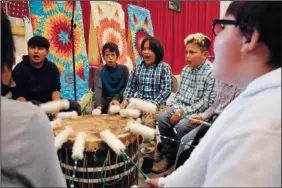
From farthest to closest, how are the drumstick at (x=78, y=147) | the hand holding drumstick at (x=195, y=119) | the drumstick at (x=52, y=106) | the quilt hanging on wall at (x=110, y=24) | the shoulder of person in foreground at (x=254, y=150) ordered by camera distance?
the quilt hanging on wall at (x=110, y=24) < the hand holding drumstick at (x=195, y=119) < the drumstick at (x=52, y=106) < the drumstick at (x=78, y=147) < the shoulder of person in foreground at (x=254, y=150)

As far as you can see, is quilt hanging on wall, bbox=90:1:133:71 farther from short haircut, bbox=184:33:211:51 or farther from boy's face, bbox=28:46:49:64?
short haircut, bbox=184:33:211:51

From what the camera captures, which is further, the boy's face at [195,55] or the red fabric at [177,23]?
the red fabric at [177,23]

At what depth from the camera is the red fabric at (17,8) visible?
8.37ft

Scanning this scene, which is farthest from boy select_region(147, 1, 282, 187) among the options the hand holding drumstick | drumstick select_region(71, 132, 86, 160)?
the hand holding drumstick

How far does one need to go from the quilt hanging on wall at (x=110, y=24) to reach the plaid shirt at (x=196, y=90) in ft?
4.57

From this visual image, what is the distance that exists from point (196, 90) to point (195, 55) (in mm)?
256

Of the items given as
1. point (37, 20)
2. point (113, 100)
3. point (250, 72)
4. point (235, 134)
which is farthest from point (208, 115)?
point (37, 20)

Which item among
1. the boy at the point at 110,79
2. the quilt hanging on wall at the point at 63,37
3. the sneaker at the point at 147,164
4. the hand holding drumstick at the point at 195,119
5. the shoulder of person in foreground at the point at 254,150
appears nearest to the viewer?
the shoulder of person in foreground at the point at 254,150

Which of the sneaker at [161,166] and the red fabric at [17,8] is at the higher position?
the red fabric at [17,8]

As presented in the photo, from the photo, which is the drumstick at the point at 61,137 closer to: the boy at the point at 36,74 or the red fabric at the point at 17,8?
the boy at the point at 36,74

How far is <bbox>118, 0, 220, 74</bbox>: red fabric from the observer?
437cm

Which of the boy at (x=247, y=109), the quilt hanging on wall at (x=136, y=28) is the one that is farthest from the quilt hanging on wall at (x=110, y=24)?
the boy at (x=247, y=109)

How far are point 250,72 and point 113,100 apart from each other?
2.05m

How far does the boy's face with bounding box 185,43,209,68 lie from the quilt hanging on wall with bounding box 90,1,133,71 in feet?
4.70
